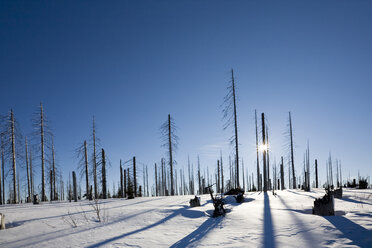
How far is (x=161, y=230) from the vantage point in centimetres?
528

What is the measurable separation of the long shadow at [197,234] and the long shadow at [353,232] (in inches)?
116

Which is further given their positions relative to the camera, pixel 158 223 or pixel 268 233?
pixel 158 223

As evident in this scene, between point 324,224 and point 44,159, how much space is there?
23.0m

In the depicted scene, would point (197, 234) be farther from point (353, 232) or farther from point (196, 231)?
point (353, 232)

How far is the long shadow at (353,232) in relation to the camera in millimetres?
3998

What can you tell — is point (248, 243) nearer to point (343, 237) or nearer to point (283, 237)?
point (283, 237)

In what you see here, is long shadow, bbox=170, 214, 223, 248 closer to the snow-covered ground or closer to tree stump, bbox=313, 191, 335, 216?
the snow-covered ground

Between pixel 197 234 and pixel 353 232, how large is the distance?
11.4 feet

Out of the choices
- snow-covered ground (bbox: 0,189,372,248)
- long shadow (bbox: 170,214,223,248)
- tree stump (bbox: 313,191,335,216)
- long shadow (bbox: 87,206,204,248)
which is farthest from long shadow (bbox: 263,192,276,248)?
long shadow (bbox: 87,206,204,248)

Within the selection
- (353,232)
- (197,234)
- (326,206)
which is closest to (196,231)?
(197,234)

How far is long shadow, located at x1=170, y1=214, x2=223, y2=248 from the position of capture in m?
4.30

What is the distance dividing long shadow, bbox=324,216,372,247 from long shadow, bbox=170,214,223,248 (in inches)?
116

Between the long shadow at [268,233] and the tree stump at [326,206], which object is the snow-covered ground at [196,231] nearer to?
the long shadow at [268,233]

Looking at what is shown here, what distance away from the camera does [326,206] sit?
6594 millimetres
